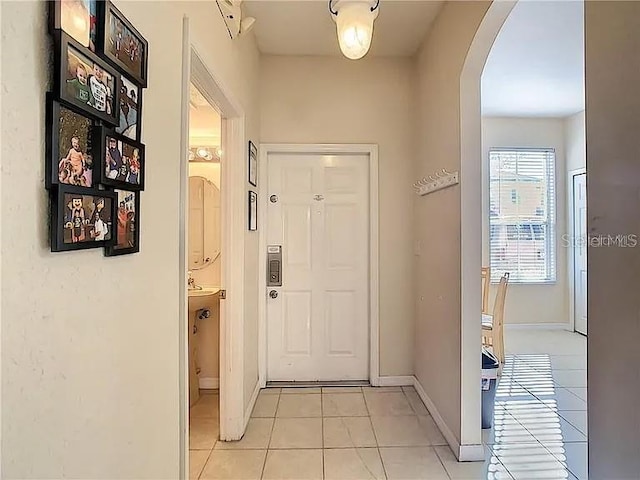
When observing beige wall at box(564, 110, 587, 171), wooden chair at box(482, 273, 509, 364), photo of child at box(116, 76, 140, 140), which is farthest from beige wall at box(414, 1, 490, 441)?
beige wall at box(564, 110, 587, 171)

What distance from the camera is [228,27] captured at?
231 centimetres

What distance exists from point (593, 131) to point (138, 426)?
1.62 meters

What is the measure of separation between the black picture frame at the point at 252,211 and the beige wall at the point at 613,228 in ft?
7.13

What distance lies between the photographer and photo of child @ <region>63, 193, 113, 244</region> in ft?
2.71

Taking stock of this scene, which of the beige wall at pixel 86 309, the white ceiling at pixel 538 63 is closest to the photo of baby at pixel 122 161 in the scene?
the beige wall at pixel 86 309

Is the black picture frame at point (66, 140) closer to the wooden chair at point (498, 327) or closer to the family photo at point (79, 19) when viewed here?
the family photo at point (79, 19)

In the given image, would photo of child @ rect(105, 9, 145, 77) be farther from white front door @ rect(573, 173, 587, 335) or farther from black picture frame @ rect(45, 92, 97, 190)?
white front door @ rect(573, 173, 587, 335)

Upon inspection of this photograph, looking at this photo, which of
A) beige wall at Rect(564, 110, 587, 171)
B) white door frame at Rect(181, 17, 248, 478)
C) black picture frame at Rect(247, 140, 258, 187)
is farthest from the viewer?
beige wall at Rect(564, 110, 587, 171)

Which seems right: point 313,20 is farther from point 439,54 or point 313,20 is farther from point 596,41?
point 596,41

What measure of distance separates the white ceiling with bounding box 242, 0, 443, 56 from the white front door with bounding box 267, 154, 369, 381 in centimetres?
89

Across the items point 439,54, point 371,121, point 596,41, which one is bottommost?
point 596,41

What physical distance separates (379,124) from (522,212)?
3094 millimetres

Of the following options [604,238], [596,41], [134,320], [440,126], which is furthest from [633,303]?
[440,126]

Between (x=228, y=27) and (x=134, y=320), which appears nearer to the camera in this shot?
(x=134, y=320)
